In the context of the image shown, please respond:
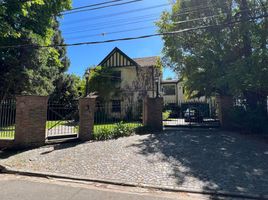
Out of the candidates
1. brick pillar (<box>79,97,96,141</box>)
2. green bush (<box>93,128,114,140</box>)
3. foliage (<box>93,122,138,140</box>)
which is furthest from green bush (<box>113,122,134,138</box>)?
brick pillar (<box>79,97,96,141</box>)

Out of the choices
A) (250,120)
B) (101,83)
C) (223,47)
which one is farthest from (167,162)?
(101,83)

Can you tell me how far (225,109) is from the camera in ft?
42.8

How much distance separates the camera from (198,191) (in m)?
4.97

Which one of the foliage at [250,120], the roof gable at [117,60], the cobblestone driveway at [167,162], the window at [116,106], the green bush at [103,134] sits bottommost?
the cobblestone driveway at [167,162]

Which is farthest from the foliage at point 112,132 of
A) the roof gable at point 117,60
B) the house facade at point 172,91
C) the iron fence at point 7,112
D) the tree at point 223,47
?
the house facade at point 172,91

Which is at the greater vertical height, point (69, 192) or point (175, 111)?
point (175, 111)

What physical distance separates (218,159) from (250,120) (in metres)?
5.66

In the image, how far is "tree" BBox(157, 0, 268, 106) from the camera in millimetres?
11117

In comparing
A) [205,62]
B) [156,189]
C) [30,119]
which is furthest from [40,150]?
[205,62]

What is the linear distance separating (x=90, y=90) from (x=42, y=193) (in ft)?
64.6

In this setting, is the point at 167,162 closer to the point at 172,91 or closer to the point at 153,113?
the point at 153,113

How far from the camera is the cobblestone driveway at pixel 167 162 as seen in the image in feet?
18.2

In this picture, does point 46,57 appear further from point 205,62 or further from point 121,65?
point 205,62

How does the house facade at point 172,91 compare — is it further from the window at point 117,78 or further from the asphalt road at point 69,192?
the asphalt road at point 69,192
